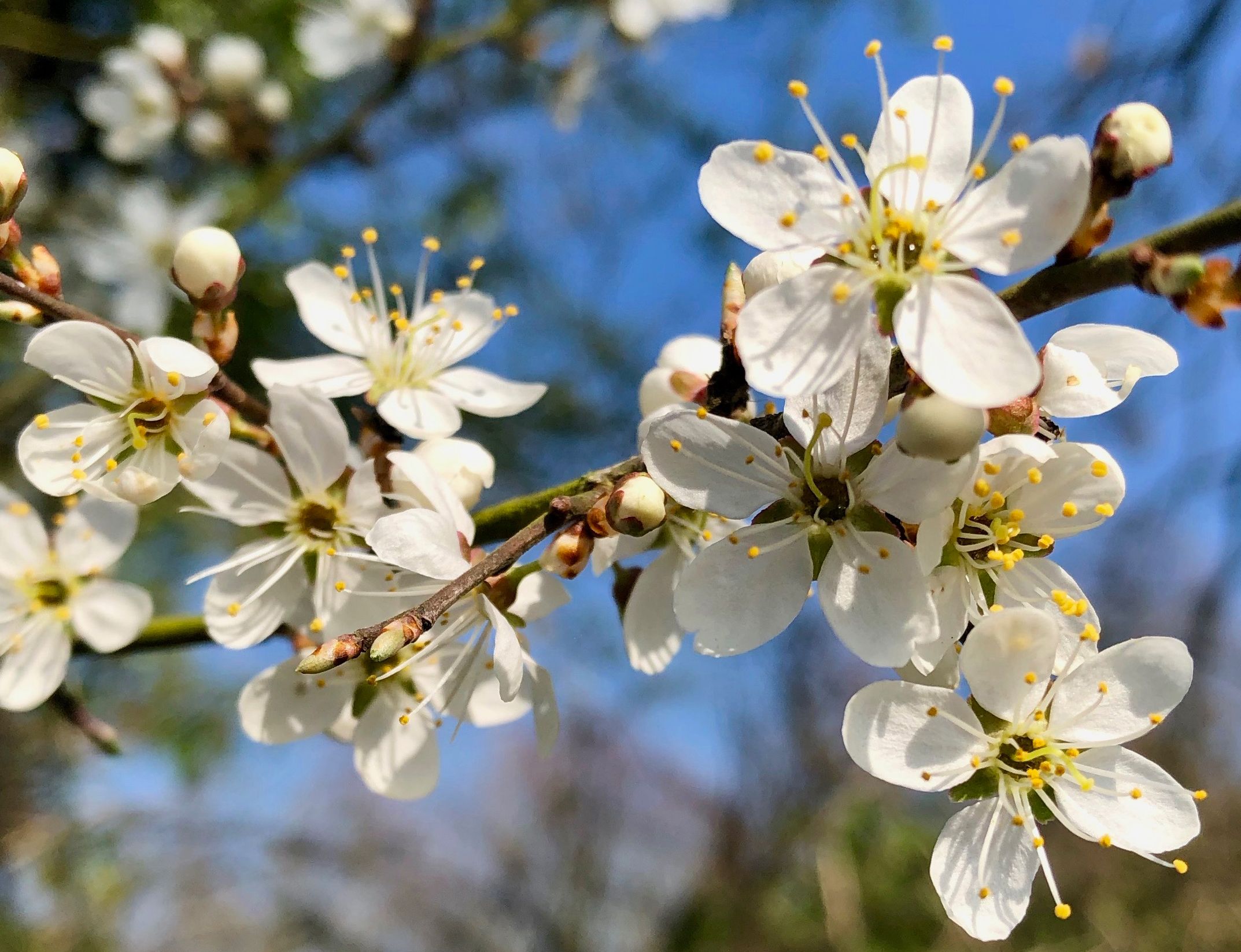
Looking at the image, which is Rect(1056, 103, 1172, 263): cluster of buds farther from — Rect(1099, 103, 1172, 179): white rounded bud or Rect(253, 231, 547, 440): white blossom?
Rect(253, 231, 547, 440): white blossom

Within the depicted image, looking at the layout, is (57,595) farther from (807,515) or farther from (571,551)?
(807,515)


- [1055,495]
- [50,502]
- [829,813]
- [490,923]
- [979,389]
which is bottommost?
[490,923]

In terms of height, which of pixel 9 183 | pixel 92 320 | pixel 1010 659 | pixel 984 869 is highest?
pixel 9 183

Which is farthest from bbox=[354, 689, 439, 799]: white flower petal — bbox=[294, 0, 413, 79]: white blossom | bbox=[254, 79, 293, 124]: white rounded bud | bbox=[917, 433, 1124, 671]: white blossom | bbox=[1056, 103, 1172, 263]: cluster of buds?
bbox=[254, 79, 293, 124]: white rounded bud

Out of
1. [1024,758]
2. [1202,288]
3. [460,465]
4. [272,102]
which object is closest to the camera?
[1202,288]

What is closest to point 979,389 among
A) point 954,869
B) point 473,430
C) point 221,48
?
point 954,869

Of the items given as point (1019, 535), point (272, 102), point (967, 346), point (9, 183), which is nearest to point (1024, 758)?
point (1019, 535)

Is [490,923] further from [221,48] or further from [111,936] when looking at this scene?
[221,48]

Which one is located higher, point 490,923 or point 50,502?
point 50,502
